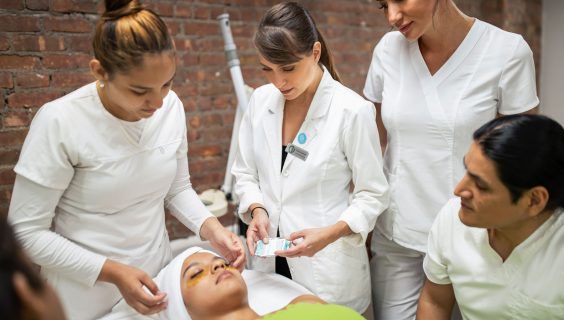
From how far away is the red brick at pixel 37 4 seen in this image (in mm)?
2021

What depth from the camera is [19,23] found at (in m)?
2.00

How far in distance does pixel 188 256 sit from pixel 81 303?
35 centimetres

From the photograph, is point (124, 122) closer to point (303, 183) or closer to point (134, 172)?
point (134, 172)

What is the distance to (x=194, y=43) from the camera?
8.41 ft

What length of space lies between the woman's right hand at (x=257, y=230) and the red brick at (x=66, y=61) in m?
1.14

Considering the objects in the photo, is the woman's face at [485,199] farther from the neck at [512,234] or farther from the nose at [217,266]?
the nose at [217,266]

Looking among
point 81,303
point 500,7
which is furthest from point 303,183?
point 500,7

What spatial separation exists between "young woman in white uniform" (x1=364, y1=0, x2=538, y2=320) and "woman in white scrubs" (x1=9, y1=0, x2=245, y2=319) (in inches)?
28.8

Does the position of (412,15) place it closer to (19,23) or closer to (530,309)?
(530,309)

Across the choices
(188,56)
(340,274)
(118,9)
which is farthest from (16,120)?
(340,274)

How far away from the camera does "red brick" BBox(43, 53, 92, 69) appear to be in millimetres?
2117

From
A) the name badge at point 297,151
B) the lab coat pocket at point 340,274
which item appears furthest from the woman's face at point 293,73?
the lab coat pocket at point 340,274

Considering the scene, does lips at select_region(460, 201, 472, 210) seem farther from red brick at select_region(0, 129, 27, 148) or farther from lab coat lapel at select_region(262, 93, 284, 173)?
red brick at select_region(0, 129, 27, 148)

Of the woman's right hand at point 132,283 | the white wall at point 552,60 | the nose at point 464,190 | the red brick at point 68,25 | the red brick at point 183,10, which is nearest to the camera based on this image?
the nose at point 464,190
